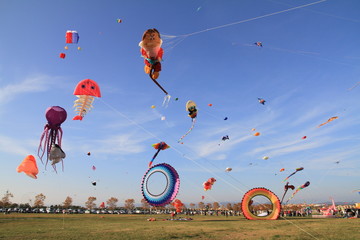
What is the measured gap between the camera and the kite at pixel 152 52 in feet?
35.7

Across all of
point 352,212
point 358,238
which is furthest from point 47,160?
point 352,212

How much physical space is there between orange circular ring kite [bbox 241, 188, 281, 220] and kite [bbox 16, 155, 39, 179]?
22.7 metres

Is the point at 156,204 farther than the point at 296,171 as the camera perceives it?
No

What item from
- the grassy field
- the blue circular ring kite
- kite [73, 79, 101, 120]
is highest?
kite [73, 79, 101, 120]

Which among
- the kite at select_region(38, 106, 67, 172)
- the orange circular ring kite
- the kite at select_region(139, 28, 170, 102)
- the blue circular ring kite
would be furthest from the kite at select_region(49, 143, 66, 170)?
the orange circular ring kite

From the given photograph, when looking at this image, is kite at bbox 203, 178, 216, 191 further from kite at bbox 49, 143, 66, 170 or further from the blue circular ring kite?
kite at bbox 49, 143, 66, 170

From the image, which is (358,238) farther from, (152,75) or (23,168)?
(23,168)

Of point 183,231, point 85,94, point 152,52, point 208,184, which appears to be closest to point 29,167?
point 85,94

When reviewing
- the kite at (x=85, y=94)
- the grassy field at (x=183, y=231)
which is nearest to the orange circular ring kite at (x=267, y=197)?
the grassy field at (x=183, y=231)

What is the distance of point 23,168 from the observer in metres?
19.2

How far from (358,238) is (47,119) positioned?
19.6 m

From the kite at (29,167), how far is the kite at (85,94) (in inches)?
256

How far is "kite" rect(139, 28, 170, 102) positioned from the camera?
10867mm

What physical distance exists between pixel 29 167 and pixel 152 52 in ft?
51.1
